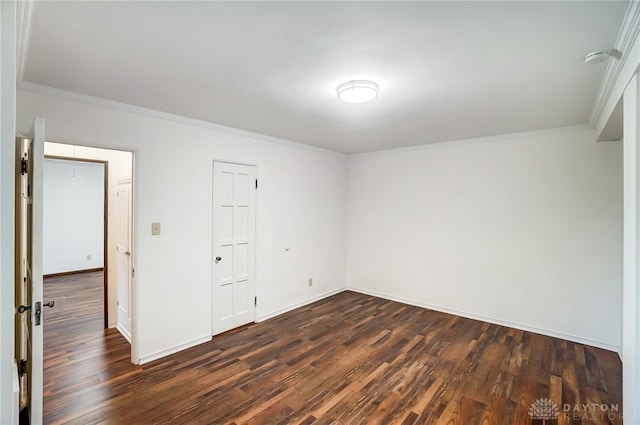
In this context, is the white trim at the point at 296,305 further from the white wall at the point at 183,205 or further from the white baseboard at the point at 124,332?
the white baseboard at the point at 124,332

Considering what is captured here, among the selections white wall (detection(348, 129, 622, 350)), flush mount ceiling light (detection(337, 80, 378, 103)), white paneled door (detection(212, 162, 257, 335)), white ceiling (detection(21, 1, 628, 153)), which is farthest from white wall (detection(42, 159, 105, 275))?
flush mount ceiling light (detection(337, 80, 378, 103))

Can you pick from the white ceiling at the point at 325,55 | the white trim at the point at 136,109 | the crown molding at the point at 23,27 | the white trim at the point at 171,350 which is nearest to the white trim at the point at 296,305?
the white trim at the point at 171,350

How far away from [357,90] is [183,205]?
2.23m

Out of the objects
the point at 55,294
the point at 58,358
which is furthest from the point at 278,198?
the point at 55,294

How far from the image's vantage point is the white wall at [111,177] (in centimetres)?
377

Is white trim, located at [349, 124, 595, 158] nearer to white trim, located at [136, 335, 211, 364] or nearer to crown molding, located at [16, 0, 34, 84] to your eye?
white trim, located at [136, 335, 211, 364]

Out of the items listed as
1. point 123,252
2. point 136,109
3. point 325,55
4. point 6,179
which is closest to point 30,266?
point 6,179

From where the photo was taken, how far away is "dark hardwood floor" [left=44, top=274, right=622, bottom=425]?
7.37 ft

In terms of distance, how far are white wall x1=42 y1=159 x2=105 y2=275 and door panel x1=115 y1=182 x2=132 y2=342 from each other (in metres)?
3.92

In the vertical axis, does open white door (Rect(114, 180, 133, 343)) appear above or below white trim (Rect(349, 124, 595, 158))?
below

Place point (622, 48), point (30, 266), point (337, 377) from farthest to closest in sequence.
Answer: point (337, 377), point (30, 266), point (622, 48)

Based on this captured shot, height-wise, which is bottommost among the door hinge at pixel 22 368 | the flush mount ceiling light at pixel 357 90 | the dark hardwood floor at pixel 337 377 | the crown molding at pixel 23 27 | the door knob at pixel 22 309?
the dark hardwood floor at pixel 337 377

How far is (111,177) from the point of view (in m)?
3.91

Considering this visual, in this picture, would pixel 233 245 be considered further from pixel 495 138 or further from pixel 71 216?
pixel 71 216
